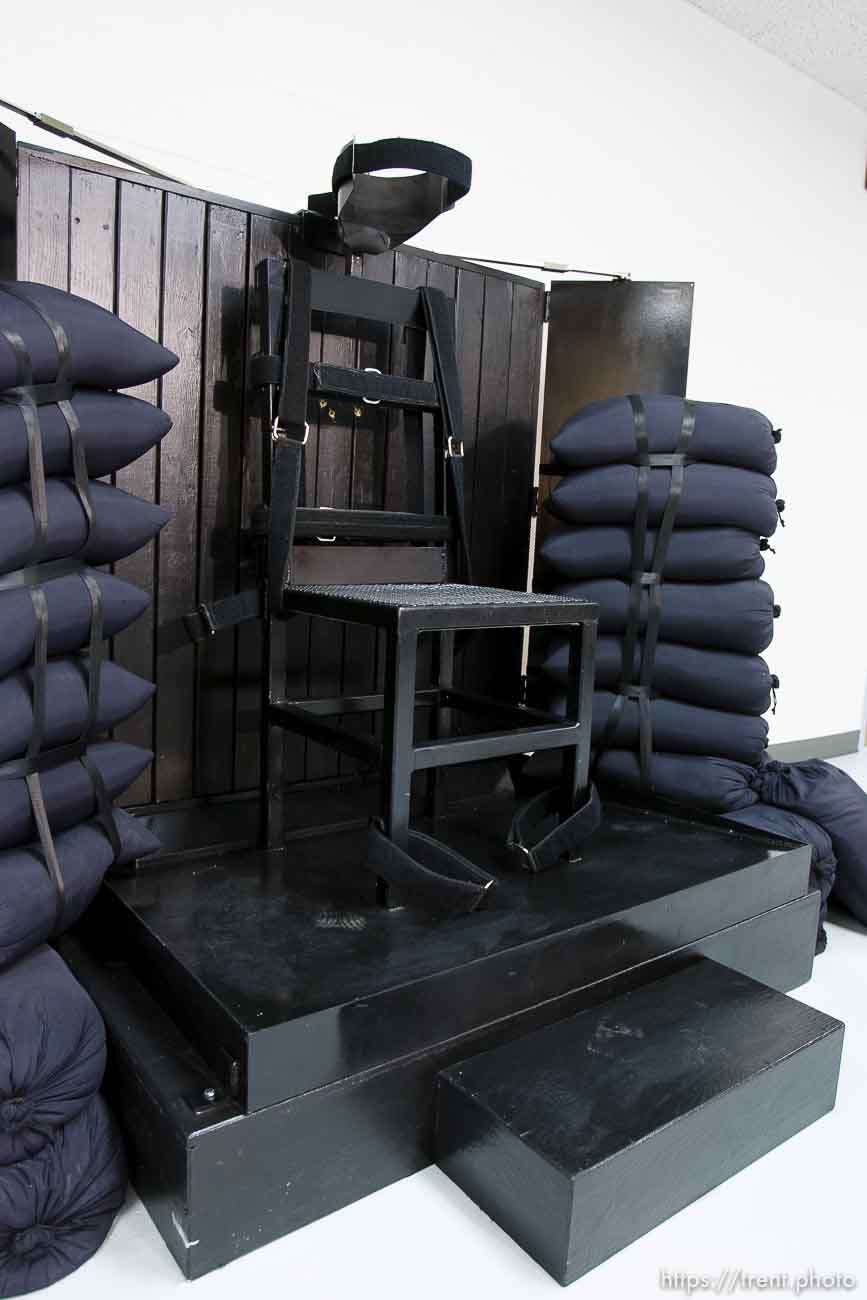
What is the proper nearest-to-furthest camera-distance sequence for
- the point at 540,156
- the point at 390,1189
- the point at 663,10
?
the point at 390,1189
the point at 540,156
the point at 663,10

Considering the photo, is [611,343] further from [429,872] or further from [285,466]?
[429,872]

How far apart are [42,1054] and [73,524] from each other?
67cm

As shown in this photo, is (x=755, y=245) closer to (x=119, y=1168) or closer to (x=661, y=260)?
(x=661, y=260)

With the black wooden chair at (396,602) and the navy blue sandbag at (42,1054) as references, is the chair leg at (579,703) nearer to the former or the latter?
the black wooden chair at (396,602)

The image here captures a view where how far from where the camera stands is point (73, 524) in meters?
1.31

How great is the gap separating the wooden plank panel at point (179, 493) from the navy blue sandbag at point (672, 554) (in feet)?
2.62

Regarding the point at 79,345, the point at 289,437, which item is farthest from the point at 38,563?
the point at 289,437

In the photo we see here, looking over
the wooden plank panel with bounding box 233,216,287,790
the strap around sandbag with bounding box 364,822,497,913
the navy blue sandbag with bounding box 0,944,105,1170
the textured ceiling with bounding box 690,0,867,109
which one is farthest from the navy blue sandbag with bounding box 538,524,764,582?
the textured ceiling with bounding box 690,0,867,109

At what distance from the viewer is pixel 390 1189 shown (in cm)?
125

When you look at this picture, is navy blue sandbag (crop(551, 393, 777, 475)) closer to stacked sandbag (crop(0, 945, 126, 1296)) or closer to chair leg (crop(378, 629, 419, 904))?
chair leg (crop(378, 629, 419, 904))

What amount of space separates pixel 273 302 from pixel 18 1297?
1.50 meters

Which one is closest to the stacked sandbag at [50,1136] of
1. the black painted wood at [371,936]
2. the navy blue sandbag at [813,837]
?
the black painted wood at [371,936]

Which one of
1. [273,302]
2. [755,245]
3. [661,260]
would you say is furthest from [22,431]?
[755,245]

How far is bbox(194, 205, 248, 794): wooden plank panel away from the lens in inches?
72.4
